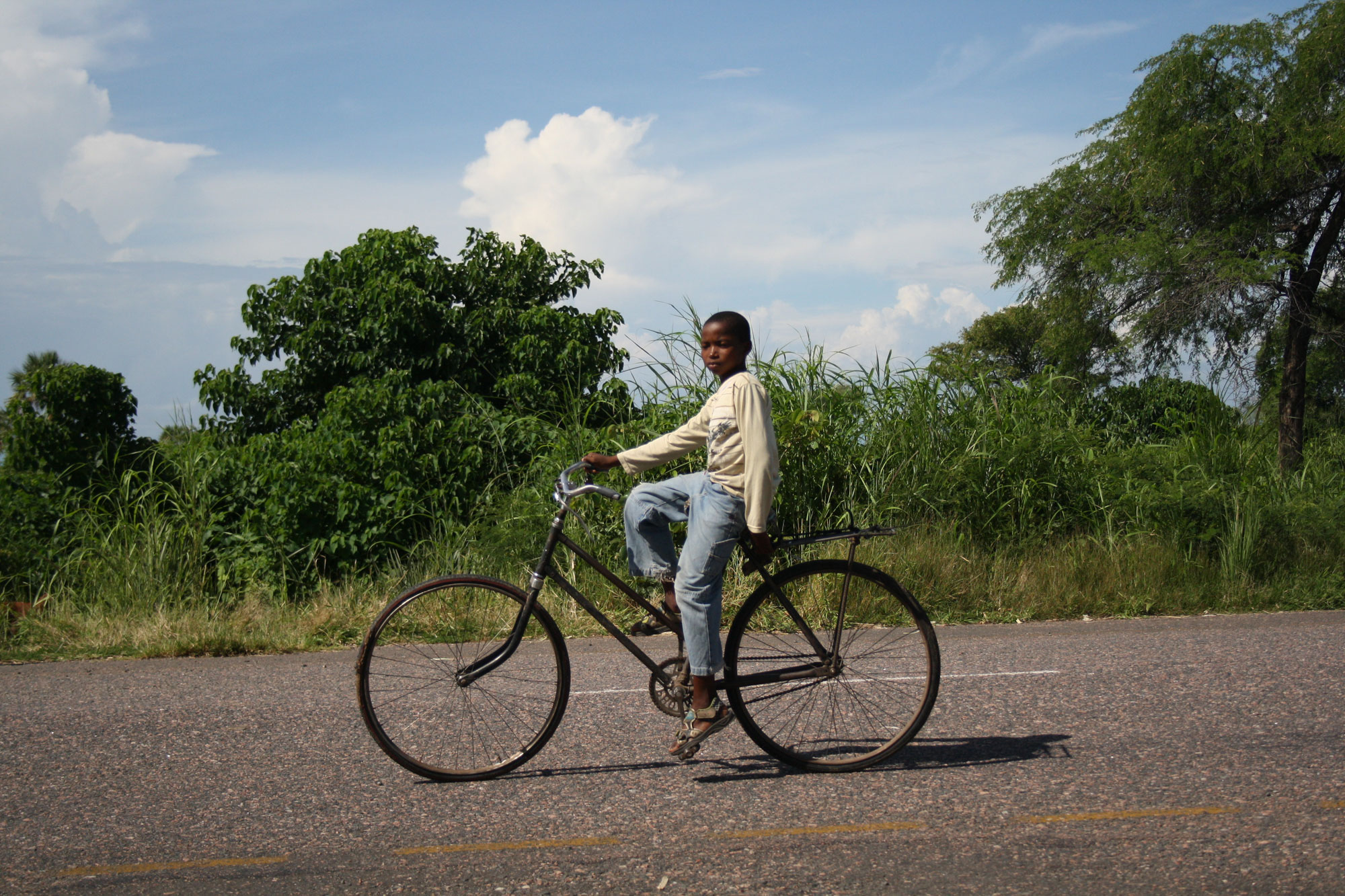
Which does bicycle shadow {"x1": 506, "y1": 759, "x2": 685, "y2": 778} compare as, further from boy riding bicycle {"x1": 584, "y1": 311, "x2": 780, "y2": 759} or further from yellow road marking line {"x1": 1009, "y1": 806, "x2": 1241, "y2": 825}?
yellow road marking line {"x1": 1009, "y1": 806, "x2": 1241, "y2": 825}

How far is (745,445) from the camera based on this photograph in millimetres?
4160

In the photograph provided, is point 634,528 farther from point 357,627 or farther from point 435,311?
point 435,311

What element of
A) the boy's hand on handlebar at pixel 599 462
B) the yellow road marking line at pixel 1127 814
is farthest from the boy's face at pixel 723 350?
the yellow road marking line at pixel 1127 814

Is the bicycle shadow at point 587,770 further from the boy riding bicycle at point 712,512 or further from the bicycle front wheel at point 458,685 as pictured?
the boy riding bicycle at point 712,512

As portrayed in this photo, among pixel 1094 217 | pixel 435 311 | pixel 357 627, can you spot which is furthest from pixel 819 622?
pixel 1094 217

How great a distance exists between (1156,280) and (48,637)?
16.2 m

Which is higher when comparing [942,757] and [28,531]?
[28,531]

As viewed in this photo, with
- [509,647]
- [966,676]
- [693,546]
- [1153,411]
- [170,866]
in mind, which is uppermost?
[1153,411]

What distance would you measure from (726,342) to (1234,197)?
16173 mm

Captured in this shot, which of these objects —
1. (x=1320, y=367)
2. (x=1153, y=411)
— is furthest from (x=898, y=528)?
(x=1320, y=367)

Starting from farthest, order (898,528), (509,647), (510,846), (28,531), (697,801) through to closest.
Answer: (28,531)
(898,528)
(509,647)
(697,801)
(510,846)

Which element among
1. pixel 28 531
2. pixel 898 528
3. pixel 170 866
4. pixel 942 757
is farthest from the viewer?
pixel 28 531

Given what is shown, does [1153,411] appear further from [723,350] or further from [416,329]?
[723,350]

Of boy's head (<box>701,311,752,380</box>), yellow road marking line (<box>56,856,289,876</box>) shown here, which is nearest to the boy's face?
boy's head (<box>701,311,752,380</box>)
